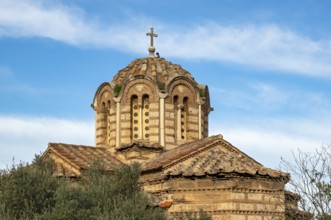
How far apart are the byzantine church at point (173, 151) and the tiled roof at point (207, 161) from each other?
3 centimetres

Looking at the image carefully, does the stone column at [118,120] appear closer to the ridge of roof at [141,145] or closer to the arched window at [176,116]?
the ridge of roof at [141,145]

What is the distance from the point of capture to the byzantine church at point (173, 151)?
1992cm

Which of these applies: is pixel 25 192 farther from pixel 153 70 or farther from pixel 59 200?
pixel 153 70

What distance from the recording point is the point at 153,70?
26.3 meters

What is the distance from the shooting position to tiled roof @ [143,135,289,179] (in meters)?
20.0

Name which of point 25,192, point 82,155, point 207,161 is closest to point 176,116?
point 82,155

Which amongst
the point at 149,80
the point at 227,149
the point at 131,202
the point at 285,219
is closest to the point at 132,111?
the point at 149,80

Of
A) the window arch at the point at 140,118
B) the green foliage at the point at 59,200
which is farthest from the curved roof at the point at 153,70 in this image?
the green foliage at the point at 59,200

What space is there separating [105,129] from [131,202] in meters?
11.1

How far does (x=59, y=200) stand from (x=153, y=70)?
39.7ft

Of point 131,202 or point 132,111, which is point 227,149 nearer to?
point 132,111

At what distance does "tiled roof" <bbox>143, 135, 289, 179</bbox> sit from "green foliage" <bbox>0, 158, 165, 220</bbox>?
3.57 meters

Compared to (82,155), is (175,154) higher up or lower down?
lower down

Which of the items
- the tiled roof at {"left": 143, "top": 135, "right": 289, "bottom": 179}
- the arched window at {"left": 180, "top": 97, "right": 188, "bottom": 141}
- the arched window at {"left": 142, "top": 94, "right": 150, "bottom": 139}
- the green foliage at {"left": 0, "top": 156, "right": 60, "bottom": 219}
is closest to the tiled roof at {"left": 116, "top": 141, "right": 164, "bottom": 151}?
the tiled roof at {"left": 143, "top": 135, "right": 289, "bottom": 179}
